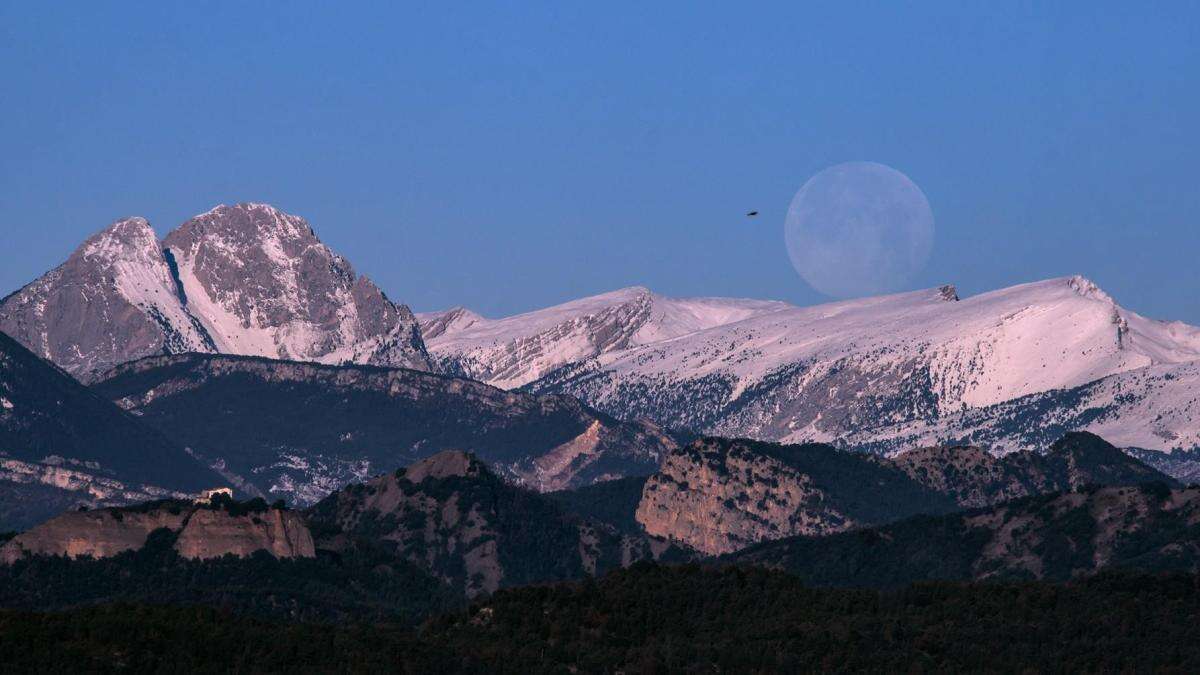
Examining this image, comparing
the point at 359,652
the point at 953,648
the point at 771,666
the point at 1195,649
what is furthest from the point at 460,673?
the point at 1195,649

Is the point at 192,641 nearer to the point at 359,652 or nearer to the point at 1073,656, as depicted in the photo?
the point at 359,652

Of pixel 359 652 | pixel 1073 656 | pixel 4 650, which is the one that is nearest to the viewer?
pixel 4 650

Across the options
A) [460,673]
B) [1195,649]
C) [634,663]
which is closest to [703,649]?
[634,663]

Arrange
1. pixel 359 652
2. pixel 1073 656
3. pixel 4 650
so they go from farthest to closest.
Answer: pixel 1073 656
pixel 359 652
pixel 4 650

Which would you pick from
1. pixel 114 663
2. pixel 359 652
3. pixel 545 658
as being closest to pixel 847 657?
pixel 545 658

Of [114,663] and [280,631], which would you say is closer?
[114,663]

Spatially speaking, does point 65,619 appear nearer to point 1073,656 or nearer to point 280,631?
point 280,631

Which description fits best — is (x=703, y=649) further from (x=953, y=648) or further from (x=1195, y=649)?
(x=1195, y=649)

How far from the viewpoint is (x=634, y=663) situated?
18988 cm

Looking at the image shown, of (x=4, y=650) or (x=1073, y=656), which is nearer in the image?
(x=4, y=650)

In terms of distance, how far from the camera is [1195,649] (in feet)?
655

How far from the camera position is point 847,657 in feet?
629

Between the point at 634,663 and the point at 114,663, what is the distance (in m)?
34.5

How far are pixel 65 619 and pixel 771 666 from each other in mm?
45003
